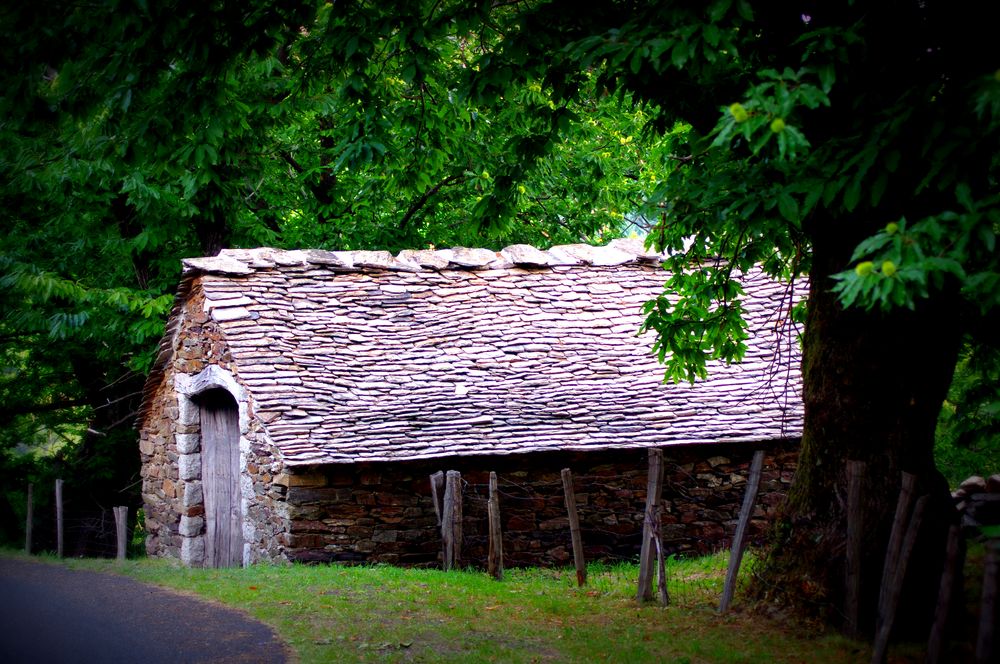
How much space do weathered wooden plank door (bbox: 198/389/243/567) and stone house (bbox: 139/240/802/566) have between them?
0.03 m

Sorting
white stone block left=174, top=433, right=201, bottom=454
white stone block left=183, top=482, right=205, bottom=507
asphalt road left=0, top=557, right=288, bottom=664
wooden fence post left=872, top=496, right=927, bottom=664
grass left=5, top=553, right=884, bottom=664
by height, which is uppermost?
white stone block left=174, top=433, right=201, bottom=454

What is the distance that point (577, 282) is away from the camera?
1441 centimetres

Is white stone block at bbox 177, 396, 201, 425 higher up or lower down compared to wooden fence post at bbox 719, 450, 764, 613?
higher up

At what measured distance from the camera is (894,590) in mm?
6051

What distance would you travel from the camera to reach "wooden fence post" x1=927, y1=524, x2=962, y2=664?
218 inches

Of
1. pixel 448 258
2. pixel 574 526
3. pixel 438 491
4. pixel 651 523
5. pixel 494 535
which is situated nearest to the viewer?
pixel 651 523

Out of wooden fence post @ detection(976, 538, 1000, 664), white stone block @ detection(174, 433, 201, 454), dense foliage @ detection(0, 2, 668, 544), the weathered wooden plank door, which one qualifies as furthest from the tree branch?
wooden fence post @ detection(976, 538, 1000, 664)

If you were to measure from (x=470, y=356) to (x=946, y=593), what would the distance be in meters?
8.02

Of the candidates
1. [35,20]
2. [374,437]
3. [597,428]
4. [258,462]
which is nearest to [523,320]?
[597,428]

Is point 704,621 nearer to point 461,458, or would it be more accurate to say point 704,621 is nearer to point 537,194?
point 461,458

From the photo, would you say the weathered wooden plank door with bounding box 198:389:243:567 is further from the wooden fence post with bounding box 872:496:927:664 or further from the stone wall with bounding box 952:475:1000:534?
the wooden fence post with bounding box 872:496:927:664

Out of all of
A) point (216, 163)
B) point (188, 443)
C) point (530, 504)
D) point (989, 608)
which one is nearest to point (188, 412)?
point (188, 443)

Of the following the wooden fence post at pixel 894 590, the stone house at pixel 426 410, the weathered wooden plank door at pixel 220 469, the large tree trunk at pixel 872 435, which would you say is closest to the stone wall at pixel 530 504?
the stone house at pixel 426 410

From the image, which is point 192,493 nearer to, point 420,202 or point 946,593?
point 420,202
